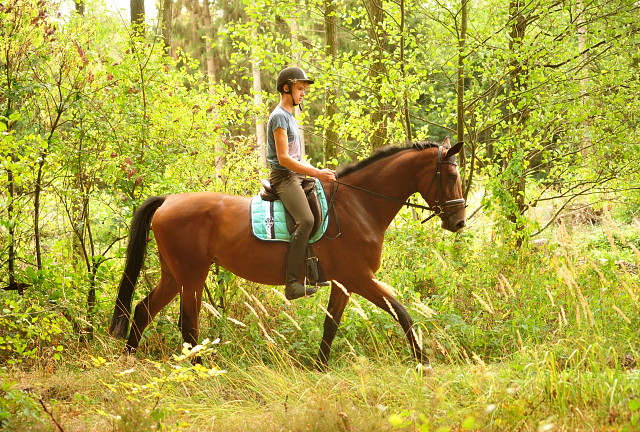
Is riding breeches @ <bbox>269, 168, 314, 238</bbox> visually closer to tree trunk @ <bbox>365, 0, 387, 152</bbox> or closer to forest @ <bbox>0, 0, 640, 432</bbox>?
forest @ <bbox>0, 0, 640, 432</bbox>

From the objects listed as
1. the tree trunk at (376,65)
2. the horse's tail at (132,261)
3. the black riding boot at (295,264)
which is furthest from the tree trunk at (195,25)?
the black riding boot at (295,264)

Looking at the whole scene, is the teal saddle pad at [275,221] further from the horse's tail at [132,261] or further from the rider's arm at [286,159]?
the horse's tail at [132,261]

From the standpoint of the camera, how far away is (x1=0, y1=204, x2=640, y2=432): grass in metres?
3.24

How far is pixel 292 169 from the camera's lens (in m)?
5.00

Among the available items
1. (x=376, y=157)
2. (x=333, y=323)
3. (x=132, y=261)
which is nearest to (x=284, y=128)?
(x=376, y=157)

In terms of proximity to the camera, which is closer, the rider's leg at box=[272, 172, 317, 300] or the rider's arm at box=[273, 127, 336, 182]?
the rider's arm at box=[273, 127, 336, 182]

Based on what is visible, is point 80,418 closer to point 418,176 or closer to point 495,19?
point 418,176

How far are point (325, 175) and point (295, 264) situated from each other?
96 centimetres

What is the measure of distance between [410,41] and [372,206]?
295cm

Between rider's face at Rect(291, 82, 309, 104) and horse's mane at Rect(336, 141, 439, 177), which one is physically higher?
rider's face at Rect(291, 82, 309, 104)

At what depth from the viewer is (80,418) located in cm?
395

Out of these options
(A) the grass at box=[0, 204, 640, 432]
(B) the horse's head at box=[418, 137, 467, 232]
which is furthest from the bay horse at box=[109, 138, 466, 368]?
(A) the grass at box=[0, 204, 640, 432]

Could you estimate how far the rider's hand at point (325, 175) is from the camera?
16.4 feet

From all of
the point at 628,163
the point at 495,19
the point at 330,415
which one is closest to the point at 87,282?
the point at 330,415
